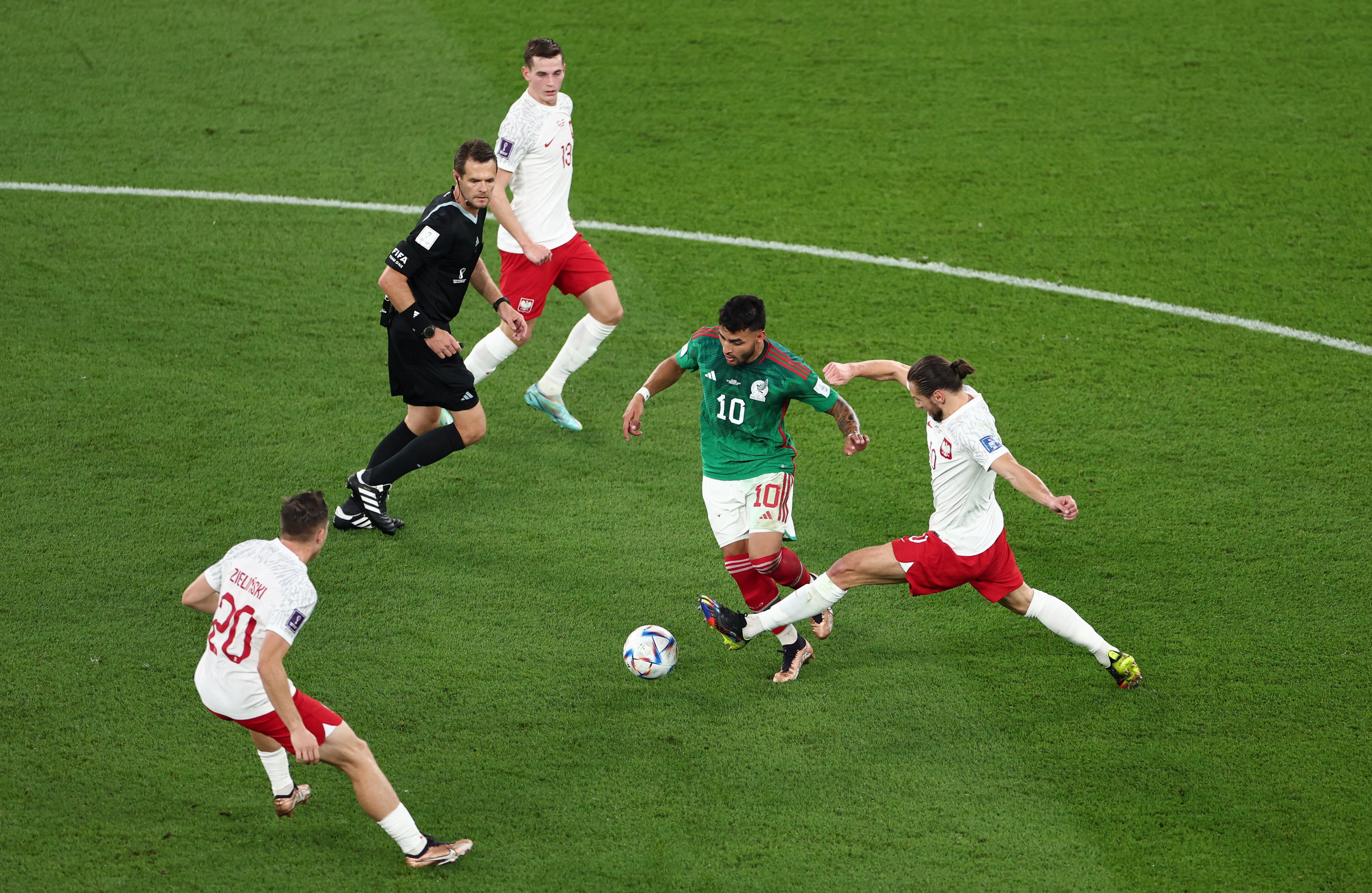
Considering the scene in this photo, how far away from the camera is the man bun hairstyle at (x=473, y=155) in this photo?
639cm

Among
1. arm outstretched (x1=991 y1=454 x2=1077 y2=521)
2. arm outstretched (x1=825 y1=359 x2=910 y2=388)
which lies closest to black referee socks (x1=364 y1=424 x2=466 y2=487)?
arm outstretched (x1=825 y1=359 x2=910 y2=388)

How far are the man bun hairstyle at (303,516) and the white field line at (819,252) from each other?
6010 millimetres

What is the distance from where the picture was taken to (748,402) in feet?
19.2

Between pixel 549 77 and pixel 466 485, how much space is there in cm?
260

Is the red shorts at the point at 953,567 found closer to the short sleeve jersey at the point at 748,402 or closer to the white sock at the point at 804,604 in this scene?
the white sock at the point at 804,604

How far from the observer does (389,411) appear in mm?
8023

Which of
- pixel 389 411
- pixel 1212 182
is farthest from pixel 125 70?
pixel 1212 182

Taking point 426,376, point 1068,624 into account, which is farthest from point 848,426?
point 426,376

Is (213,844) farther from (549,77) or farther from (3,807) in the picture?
(549,77)

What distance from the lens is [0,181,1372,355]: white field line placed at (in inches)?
354

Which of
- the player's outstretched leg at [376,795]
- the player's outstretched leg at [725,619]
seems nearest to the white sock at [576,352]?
the player's outstretched leg at [725,619]

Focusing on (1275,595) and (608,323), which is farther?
(608,323)

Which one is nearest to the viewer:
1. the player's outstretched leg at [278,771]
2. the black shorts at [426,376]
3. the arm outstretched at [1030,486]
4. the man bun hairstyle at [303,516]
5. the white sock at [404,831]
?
the man bun hairstyle at [303,516]

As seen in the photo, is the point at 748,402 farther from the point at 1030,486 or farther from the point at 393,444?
the point at 393,444
